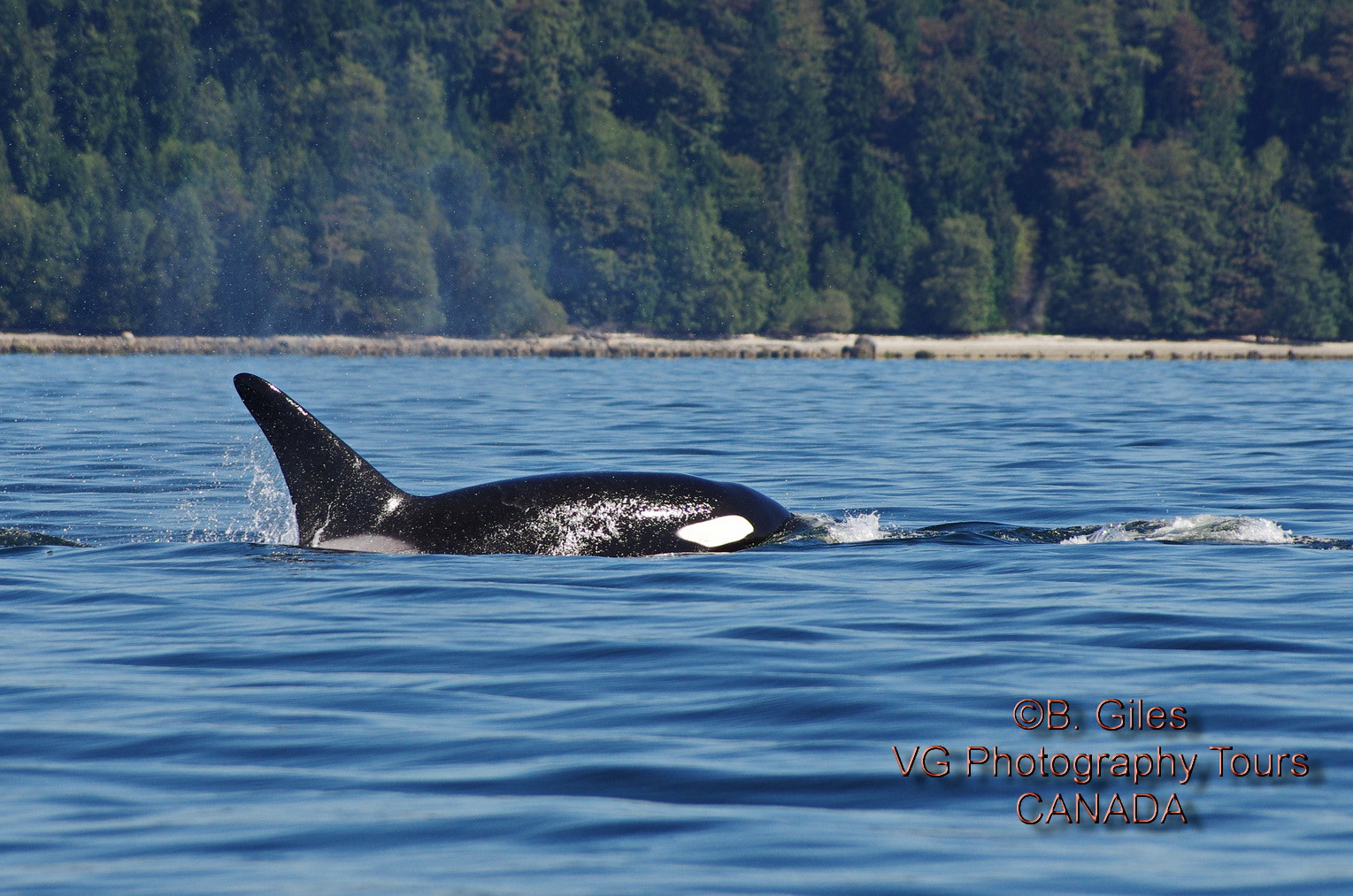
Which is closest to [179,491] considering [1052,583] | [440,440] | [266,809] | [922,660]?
[440,440]

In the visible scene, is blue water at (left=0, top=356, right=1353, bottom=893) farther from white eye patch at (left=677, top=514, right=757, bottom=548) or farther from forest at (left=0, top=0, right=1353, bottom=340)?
forest at (left=0, top=0, right=1353, bottom=340)

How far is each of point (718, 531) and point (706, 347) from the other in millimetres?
91514

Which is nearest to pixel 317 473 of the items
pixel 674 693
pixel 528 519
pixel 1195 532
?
pixel 528 519

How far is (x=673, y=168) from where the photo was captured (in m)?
116

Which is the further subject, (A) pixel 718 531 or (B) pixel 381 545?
(A) pixel 718 531

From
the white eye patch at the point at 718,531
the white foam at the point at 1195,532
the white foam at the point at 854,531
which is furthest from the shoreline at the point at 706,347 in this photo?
the white eye patch at the point at 718,531

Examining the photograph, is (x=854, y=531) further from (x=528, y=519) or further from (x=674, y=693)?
(x=674, y=693)

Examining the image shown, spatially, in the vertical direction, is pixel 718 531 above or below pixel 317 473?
below

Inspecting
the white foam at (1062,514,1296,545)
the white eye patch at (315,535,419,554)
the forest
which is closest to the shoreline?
the forest

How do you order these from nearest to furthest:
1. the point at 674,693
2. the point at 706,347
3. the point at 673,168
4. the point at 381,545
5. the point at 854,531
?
1. the point at 674,693
2. the point at 381,545
3. the point at 854,531
4. the point at 706,347
5. the point at 673,168

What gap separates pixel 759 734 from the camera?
780 centimetres

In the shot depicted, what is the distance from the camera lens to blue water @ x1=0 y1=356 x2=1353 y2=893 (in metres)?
6.18

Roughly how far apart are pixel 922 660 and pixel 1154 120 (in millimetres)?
125316

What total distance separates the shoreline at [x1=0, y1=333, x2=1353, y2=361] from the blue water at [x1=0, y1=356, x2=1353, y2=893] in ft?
256
